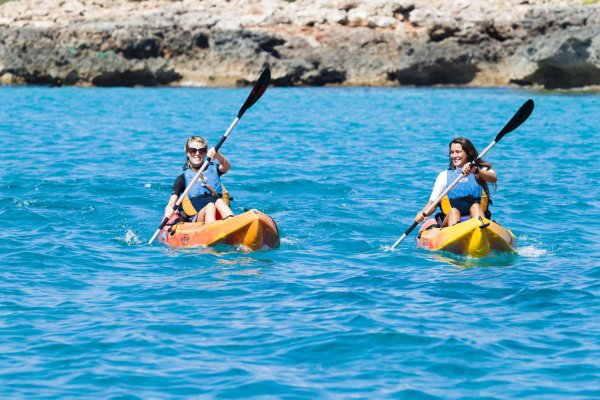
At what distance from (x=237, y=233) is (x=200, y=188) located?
104 cm

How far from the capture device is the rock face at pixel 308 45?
4353cm

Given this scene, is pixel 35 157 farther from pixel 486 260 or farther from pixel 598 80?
pixel 598 80

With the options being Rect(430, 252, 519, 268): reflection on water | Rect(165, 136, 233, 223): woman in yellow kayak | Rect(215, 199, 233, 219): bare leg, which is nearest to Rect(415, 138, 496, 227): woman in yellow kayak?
Rect(430, 252, 519, 268): reflection on water

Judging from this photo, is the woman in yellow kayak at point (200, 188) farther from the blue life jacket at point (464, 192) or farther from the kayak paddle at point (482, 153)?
the blue life jacket at point (464, 192)

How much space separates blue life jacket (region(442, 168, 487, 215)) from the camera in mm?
10336

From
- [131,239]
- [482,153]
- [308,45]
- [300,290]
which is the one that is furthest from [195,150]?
[308,45]

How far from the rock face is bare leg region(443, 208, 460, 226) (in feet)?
101

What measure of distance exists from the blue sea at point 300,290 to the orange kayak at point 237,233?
141 millimetres

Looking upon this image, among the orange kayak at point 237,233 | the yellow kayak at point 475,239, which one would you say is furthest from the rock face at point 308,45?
the orange kayak at point 237,233

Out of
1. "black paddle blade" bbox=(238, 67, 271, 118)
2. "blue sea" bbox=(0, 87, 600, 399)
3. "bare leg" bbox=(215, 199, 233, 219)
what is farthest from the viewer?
"black paddle blade" bbox=(238, 67, 271, 118)

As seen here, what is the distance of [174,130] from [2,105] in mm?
10994

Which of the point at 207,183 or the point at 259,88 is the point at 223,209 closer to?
the point at 207,183

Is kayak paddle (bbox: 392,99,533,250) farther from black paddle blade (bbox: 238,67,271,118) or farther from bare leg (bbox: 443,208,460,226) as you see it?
black paddle blade (bbox: 238,67,271,118)

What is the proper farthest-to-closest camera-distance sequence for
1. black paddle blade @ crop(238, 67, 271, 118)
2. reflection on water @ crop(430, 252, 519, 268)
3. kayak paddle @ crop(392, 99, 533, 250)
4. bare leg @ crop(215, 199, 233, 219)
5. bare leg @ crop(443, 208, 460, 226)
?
1. black paddle blade @ crop(238, 67, 271, 118)
2. bare leg @ crop(215, 199, 233, 219)
3. bare leg @ crop(443, 208, 460, 226)
4. kayak paddle @ crop(392, 99, 533, 250)
5. reflection on water @ crop(430, 252, 519, 268)
